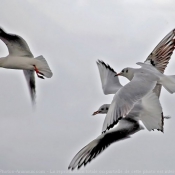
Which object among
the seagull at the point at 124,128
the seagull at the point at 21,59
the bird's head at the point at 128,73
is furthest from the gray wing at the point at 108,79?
the seagull at the point at 21,59

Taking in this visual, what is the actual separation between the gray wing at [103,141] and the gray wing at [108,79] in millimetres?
996

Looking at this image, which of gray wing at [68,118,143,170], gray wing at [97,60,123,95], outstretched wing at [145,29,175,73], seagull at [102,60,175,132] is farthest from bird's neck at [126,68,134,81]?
gray wing at [97,60,123,95]

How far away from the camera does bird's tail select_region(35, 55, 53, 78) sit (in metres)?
6.90

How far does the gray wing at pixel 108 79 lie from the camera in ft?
24.2

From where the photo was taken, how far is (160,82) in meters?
6.30

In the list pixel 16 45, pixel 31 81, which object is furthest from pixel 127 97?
pixel 31 81

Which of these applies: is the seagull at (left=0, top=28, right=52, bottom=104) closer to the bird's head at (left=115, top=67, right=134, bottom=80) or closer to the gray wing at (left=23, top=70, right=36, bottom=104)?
the gray wing at (left=23, top=70, right=36, bottom=104)

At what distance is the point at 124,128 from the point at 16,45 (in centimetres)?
155

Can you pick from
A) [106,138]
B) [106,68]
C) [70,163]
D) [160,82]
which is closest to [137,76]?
[160,82]

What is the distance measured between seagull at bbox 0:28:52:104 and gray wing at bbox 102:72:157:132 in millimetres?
1166

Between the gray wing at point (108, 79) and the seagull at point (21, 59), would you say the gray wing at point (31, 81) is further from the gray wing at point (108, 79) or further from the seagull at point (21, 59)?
the gray wing at point (108, 79)

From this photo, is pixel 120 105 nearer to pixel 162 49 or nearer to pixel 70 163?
pixel 70 163

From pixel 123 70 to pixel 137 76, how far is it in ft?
1.35

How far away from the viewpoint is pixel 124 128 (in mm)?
6309
